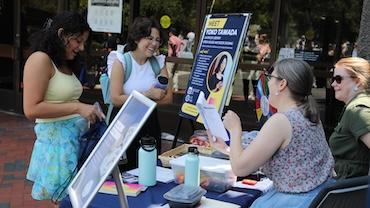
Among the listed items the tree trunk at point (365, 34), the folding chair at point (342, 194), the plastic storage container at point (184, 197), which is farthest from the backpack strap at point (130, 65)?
the folding chair at point (342, 194)

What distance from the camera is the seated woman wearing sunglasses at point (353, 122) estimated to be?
2643 mm

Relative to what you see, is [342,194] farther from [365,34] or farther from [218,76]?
[218,76]

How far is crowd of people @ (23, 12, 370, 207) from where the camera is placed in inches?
86.3

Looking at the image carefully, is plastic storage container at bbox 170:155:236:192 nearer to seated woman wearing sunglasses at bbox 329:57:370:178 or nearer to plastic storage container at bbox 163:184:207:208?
plastic storage container at bbox 163:184:207:208

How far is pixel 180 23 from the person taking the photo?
23.4ft

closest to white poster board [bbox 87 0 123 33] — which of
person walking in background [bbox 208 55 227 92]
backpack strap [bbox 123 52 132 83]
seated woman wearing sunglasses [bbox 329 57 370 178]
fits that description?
person walking in background [bbox 208 55 227 92]

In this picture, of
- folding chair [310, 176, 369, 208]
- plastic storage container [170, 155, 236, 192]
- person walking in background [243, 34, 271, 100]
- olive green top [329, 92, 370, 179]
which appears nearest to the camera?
folding chair [310, 176, 369, 208]

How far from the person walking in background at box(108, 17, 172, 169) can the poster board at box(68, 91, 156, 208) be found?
4.97 ft

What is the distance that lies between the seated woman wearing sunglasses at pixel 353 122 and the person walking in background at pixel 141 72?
1.26m

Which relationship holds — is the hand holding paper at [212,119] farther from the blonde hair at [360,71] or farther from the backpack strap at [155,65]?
the backpack strap at [155,65]

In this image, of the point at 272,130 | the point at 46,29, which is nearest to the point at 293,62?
the point at 272,130

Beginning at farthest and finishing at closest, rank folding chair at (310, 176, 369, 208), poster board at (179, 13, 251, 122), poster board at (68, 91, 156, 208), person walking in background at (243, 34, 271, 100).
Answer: person walking in background at (243, 34, 271, 100)
poster board at (179, 13, 251, 122)
folding chair at (310, 176, 369, 208)
poster board at (68, 91, 156, 208)

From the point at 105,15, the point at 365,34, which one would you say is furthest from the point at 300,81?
the point at 105,15

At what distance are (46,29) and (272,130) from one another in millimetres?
1487
